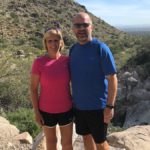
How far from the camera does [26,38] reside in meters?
40.2

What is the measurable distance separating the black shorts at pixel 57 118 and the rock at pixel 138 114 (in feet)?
59.8

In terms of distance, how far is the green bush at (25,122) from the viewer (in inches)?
358

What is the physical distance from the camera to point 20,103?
1417 cm

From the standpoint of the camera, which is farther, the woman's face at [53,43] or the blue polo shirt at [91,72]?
the woman's face at [53,43]

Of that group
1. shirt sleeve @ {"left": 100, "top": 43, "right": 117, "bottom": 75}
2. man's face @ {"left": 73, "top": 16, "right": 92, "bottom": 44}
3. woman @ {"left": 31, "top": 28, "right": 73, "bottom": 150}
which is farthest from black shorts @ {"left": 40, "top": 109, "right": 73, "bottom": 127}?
man's face @ {"left": 73, "top": 16, "right": 92, "bottom": 44}

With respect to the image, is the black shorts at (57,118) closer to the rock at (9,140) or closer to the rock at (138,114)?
the rock at (9,140)

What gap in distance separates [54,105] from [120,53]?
46840mm

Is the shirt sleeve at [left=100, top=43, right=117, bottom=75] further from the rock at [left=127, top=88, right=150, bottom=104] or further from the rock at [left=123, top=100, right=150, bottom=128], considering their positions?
the rock at [left=127, top=88, right=150, bottom=104]

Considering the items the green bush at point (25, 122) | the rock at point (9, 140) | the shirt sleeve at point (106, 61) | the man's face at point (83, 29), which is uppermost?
the man's face at point (83, 29)

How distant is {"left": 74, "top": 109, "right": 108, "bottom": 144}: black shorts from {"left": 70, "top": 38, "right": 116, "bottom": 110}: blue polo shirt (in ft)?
0.24

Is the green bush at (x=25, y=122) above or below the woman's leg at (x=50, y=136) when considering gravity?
below

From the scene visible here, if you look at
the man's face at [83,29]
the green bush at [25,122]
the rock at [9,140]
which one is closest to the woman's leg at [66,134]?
the man's face at [83,29]

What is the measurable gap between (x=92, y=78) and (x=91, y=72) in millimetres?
71

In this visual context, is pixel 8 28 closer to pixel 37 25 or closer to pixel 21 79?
pixel 37 25
